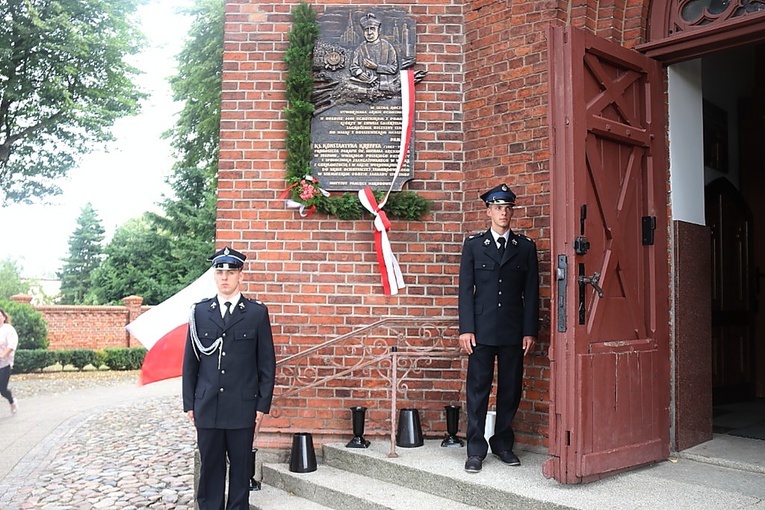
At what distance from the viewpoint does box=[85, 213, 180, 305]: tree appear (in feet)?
102

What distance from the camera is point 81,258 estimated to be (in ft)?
125

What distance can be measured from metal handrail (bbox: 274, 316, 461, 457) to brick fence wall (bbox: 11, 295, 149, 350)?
18573 millimetres

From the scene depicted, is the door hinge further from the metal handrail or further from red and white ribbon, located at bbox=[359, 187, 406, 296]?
red and white ribbon, located at bbox=[359, 187, 406, 296]

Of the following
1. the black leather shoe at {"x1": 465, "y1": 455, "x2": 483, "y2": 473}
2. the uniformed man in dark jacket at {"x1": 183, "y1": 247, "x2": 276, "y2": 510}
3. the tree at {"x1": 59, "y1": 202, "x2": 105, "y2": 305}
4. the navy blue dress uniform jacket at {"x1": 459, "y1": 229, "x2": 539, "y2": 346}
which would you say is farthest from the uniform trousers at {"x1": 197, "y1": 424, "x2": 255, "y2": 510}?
the tree at {"x1": 59, "y1": 202, "x2": 105, "y2": 305}

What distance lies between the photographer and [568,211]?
13.4 ft

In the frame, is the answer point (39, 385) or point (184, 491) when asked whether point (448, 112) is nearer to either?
point (184, 491)

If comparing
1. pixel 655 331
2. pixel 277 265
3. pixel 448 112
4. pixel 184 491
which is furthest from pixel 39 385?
pixel 655 331

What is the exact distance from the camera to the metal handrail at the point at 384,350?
5500 millimetres

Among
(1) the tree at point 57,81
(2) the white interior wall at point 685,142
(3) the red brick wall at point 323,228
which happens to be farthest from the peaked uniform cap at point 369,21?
(1) the tree at point 57,81

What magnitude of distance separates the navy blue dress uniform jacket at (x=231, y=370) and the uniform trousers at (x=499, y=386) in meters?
1.33

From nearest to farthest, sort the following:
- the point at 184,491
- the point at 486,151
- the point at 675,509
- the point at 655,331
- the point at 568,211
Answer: the point at 675,509, the point at 568,211, the point at 655,331, the point at 486,151, the point at 184,491

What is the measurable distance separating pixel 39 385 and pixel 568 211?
16302 mm

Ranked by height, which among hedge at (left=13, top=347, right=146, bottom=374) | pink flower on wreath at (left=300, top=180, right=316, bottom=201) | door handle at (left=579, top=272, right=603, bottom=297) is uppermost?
pink flower on wreath at (left=300, top=180, right=316, bottom=201)

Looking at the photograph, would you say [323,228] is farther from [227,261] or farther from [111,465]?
[111,465]
